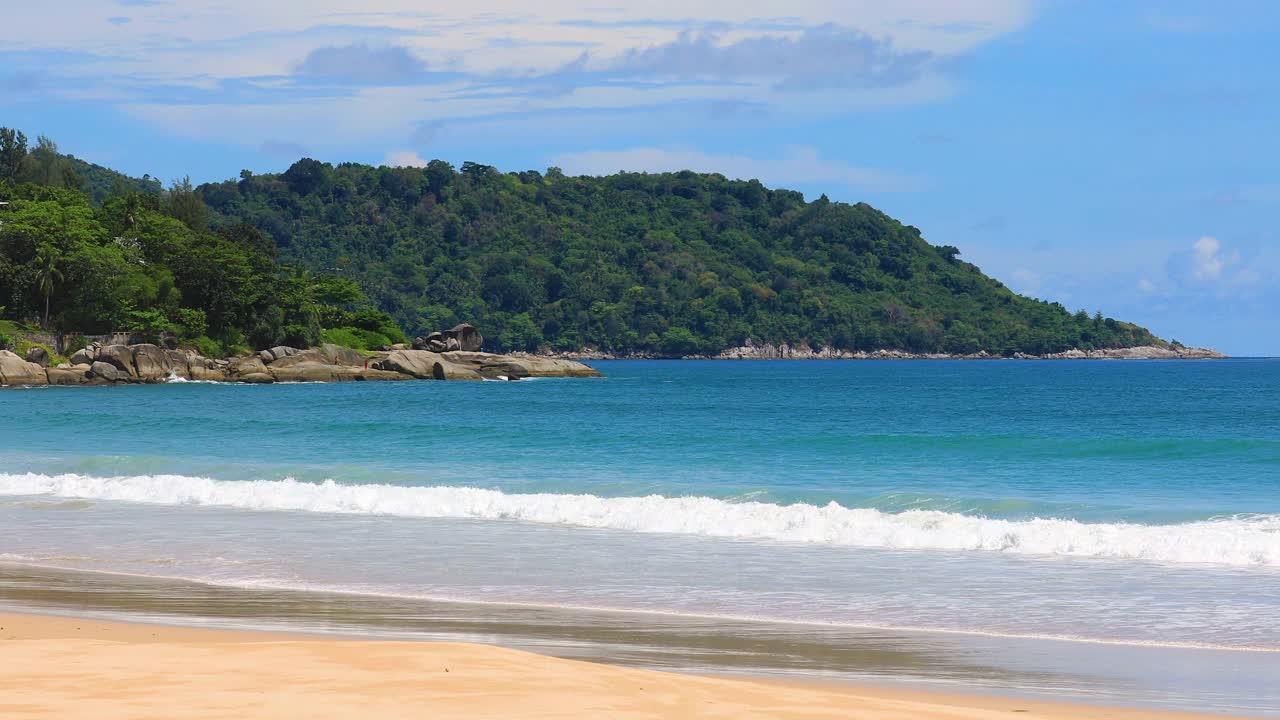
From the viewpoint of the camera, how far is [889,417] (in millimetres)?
51969

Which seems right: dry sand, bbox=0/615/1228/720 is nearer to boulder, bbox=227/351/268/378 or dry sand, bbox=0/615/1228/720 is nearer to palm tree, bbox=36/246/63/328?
boulder, bbox=227/351/268/378

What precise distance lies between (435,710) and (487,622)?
3799 mm

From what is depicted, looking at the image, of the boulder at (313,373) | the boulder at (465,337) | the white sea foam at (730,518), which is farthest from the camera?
the boulder at (465,337)

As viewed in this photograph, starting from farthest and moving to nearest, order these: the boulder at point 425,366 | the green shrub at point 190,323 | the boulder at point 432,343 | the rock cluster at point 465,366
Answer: the boulder at point 432,343
the rock cluster at point 465,366
the boulder at point 425,366
the green shrub at point 190,323

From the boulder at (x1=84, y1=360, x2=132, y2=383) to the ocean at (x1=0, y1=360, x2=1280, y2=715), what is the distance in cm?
3591

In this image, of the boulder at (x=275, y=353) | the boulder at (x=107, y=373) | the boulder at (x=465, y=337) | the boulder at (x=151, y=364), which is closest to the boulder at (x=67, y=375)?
the boulder at (x=107, y=373)

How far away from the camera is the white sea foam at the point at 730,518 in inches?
639

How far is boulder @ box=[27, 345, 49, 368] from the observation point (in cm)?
7388

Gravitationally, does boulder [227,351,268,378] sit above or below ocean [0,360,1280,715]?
above

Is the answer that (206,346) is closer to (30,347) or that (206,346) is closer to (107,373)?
(107,373)

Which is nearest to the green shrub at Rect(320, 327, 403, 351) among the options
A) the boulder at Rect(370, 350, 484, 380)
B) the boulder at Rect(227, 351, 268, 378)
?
the boulder at Rect(370, 350, 484, 380)

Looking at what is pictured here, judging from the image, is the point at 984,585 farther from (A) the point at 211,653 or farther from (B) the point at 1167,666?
(A) the point at 211,653

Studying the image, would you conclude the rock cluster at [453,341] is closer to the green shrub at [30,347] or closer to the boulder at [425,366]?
the boulder at [425,366]

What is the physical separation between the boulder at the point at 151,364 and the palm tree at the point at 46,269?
8.35 m
